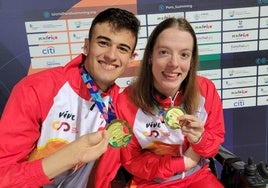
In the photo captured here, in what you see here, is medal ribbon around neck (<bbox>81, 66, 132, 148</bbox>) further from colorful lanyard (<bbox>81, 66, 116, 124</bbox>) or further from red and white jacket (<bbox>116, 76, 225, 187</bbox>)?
red and white jacket (<bbox>116, 76, 225, 187</bbox>)

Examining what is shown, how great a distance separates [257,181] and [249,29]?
48.9 inches

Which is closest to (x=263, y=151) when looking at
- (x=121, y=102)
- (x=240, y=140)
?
(x=240, y=140)

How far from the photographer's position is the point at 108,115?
1738mm

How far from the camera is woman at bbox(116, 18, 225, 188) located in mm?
1826

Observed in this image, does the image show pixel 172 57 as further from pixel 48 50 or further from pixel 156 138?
pixel 48 50

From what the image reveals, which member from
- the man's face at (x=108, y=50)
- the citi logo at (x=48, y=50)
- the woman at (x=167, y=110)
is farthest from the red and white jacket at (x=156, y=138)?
the citi logo at (x=48, y=50)

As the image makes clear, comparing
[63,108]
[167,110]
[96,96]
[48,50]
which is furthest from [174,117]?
[48,50]

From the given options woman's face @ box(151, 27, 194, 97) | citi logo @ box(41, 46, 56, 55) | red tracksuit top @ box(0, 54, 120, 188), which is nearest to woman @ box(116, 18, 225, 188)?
woman's face @ box(151, 27, 194, 97)

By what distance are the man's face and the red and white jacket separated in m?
0.27

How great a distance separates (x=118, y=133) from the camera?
64.0 inches

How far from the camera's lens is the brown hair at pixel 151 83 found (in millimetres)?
1874

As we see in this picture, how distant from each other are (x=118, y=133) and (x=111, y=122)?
0.06 metres

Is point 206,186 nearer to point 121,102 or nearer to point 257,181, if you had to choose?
point 257,181

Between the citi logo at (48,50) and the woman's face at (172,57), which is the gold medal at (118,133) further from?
Answer: the citi logo at (48,50)
